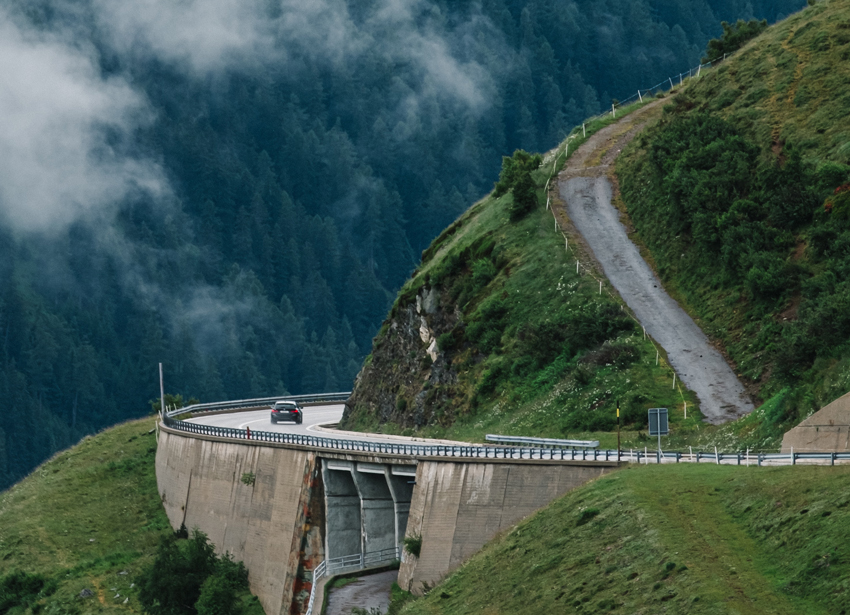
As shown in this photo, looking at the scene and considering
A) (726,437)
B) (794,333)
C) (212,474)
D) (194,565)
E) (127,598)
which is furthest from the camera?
(212,474)

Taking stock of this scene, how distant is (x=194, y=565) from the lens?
61906 mm

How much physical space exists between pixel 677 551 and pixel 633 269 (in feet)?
141

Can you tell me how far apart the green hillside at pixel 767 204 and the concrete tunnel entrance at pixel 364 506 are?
585 inches

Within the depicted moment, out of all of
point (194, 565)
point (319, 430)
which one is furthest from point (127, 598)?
point (319, 430)

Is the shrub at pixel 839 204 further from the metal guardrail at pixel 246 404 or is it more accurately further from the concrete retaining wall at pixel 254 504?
the metal guardrail at pixel 246 404

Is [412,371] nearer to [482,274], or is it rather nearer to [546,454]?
[482,274]

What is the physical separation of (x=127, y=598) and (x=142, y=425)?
35.6 m

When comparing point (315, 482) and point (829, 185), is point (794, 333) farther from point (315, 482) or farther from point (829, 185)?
point (315, 482)

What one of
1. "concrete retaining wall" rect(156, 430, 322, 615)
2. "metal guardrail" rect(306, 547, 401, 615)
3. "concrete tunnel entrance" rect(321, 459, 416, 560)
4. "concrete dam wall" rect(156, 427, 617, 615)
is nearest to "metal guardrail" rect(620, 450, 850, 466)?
"concrete dam wall" rect(156, 427, 617, 615)

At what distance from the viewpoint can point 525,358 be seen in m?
70.5

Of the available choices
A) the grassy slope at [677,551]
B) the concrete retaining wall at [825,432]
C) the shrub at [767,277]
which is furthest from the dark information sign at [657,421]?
the shrub at [767,277]

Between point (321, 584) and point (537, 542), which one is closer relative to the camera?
point (537, 542)

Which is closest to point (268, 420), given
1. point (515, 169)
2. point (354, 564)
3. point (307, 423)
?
point (307, 423)

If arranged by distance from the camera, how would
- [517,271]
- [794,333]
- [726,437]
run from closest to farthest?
[726,437] < [794,333] < [517,271]
